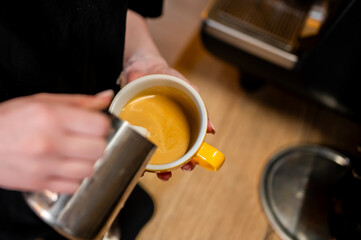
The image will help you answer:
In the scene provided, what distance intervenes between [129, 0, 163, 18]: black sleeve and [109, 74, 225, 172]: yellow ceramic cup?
0.90ft

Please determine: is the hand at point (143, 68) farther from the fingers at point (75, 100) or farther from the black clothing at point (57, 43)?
the fingers at point (75, 100)

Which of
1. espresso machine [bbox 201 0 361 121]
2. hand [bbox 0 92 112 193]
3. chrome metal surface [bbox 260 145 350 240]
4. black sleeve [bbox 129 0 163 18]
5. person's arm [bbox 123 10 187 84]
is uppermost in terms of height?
hand [bbox 0 92 112 193]

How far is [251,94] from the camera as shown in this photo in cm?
121

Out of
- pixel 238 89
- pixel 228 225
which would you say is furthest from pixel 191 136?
pixel 238 89

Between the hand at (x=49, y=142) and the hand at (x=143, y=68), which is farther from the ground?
the hand at (x=49, y=142)

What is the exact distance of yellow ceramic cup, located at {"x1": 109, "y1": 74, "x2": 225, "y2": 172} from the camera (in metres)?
0.40

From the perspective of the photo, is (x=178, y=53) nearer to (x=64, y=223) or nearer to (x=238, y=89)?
(x=238, y=89)

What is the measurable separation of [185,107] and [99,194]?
213mm

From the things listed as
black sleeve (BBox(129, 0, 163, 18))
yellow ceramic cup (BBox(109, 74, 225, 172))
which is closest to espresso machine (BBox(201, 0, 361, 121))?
black sleeve (BBox(129, 0, 163, 18))

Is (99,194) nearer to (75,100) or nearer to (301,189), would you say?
(75,100)

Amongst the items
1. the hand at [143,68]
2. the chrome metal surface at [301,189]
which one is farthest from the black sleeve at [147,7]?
the chrome metal surface at [301,189]

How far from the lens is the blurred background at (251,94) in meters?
0.76

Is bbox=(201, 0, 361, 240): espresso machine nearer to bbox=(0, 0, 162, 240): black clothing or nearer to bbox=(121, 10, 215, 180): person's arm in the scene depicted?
bbox=(121, 10, 215, 180): person's arm

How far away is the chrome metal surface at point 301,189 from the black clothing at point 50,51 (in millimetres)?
665
